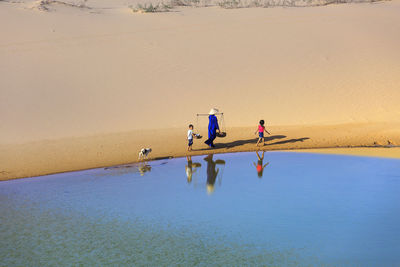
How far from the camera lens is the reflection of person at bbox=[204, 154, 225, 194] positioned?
12054 mm

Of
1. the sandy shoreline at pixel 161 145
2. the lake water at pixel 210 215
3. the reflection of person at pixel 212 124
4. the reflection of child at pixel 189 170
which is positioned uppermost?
the reflection of person at pixel 212 124

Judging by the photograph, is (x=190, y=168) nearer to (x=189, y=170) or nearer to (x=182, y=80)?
(x=189, y=170)

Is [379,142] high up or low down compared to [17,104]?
down

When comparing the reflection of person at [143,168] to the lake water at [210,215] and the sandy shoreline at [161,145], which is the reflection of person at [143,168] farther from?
the sandy shoreline at [161,145]

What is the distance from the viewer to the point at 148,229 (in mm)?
9258

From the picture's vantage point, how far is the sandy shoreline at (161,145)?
14.9 m

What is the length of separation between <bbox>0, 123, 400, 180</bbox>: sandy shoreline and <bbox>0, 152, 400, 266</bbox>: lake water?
120cm

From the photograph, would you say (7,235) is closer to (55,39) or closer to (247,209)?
(247,209)

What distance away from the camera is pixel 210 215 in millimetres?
9797

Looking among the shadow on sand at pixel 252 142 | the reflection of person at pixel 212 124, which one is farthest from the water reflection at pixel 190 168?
the shadow on sand at pixel 252 142

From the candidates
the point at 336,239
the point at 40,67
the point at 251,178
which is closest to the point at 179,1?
the point at 40,67

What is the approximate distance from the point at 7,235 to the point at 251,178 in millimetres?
6147

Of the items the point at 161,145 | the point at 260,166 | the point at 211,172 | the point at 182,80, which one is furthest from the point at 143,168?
the point at 182,80

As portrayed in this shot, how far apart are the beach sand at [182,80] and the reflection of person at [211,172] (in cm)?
113
